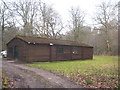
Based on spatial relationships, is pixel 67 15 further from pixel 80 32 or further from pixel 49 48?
pixel 49 48

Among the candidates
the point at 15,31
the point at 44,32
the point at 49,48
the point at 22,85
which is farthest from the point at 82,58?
the point at 22,85

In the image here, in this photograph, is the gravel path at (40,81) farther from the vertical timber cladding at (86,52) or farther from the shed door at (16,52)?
the vertical timber cladding at (86,52)

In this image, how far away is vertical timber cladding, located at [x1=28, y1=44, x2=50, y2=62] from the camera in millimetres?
17692

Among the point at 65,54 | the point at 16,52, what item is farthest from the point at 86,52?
the point at 16,52

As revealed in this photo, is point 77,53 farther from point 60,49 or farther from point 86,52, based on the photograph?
point 60,49

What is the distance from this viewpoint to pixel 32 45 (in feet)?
58.5

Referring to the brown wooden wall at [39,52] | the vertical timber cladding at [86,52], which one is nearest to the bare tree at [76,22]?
the vertical timber cladding at [86,52]

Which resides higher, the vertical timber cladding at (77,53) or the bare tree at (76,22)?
the bare tree at (76,22)

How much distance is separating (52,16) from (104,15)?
13284 millimetres

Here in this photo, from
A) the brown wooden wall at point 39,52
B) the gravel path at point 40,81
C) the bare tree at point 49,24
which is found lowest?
the gravel path at point 40,81

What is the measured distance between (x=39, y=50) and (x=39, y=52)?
→ 263mm

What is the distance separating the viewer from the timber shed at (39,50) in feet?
58.0

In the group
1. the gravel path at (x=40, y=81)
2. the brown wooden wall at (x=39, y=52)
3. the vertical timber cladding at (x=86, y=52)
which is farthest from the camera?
the vertical timber cladding at (x=86, y=52)

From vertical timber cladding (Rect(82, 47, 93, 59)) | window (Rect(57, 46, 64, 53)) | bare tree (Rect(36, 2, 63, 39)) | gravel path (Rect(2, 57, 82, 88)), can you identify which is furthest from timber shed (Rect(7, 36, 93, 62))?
bare tree (Rect(36, 2, 63, 39))
